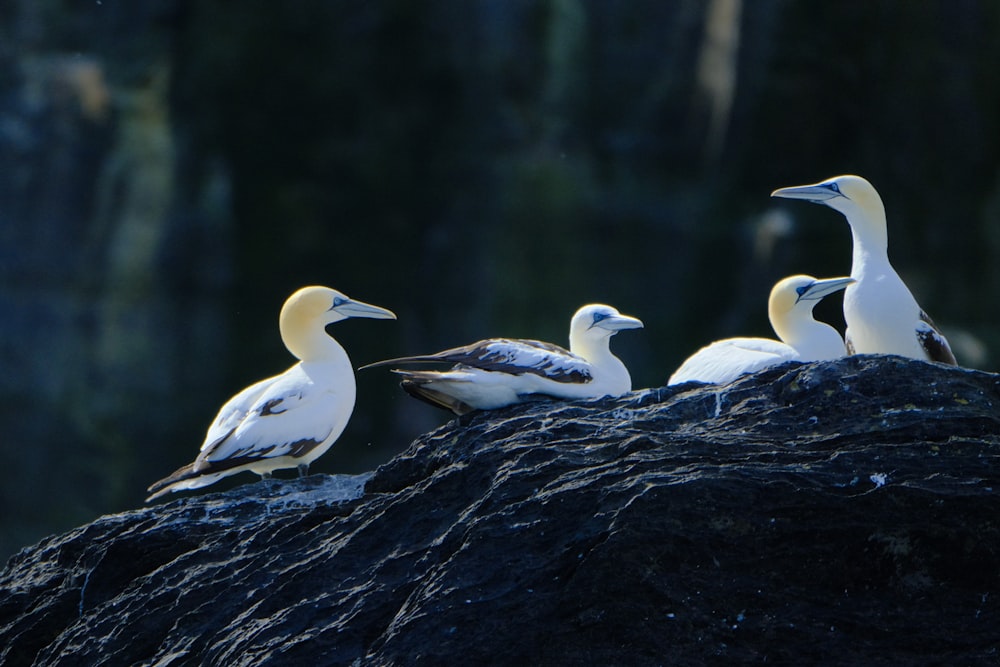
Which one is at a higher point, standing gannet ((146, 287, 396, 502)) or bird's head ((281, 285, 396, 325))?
bird's head ((281, 285, 396, 325))

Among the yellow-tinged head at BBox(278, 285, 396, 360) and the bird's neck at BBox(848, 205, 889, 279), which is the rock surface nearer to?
the bird's neck at BBox(848, 205, 889, 279)

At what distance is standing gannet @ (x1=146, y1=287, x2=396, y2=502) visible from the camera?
6.34 m

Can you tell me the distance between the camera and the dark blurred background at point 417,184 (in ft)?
46.0

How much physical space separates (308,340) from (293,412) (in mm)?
528

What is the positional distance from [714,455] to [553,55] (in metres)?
11.0

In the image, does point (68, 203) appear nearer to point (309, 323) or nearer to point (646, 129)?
point (646, 129)

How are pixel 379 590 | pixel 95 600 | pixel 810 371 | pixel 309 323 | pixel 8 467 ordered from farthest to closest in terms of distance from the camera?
pixel 8 467 → pixel 309 323 → pixel 95 600 → pixel 810 371 → pixel 379 590

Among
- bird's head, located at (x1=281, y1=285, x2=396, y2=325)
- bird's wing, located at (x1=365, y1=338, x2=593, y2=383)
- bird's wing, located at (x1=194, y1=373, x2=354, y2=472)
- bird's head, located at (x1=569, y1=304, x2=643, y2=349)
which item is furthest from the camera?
bird's head, located at (x1=281, y1=285, x2=396, y2=325)

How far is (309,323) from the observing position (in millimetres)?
6910

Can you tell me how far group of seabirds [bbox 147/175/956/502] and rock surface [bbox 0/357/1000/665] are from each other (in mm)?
885

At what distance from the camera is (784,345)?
6590 mm

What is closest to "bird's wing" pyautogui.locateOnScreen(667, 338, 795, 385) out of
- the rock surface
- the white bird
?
the white bird

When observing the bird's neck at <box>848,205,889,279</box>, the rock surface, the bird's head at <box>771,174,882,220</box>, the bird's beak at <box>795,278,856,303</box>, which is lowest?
the rock surface

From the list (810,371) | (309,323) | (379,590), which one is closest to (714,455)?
(810,371)
